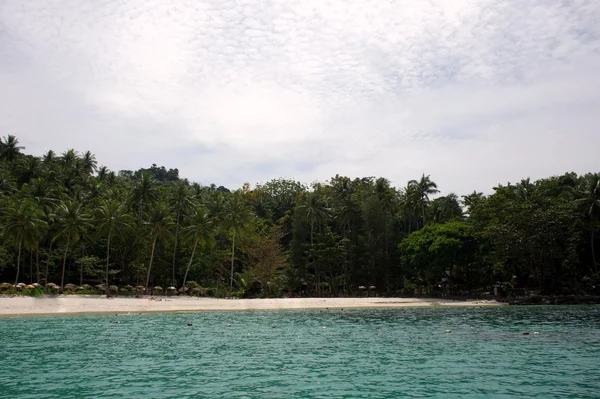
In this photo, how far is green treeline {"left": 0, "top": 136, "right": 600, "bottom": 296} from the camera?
5762cm

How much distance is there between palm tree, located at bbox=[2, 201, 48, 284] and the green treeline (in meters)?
0.13

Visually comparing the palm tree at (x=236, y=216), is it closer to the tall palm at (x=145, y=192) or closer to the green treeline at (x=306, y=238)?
the green treeline at (x=306, y=238)

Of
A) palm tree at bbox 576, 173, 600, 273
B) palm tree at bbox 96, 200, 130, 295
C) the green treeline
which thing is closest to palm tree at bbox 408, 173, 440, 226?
the green treeline

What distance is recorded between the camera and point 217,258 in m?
74.4

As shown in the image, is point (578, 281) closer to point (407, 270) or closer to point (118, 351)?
point (407, 270)

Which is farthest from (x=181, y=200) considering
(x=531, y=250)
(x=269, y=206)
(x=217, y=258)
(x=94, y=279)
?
(x=531, y=250)

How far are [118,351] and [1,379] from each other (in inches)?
246

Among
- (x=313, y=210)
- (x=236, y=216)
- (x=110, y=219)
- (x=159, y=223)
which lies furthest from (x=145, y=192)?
(x=313, y=210)

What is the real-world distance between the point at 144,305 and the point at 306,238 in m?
34.1

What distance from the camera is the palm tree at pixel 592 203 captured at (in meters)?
58.0

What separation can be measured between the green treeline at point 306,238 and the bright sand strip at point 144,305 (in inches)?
327

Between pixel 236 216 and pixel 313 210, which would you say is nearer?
pixel 236 216

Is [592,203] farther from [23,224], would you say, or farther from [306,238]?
[23,224]

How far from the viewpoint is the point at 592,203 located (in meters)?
58.5
